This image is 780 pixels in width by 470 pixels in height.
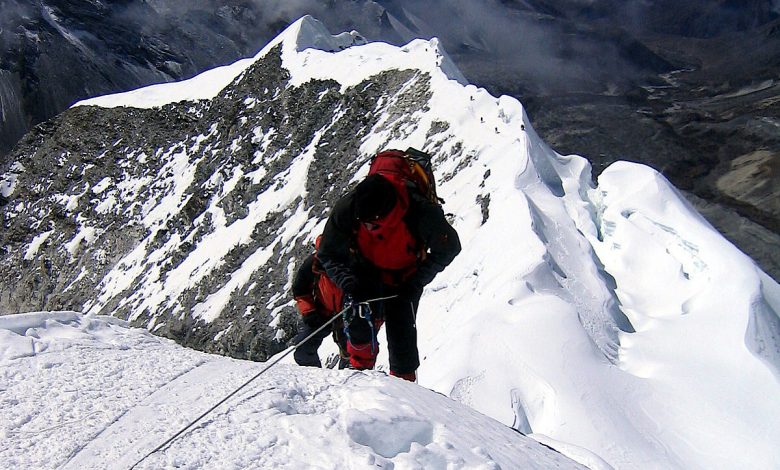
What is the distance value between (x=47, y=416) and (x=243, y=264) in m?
16.4

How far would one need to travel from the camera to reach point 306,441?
145 inches

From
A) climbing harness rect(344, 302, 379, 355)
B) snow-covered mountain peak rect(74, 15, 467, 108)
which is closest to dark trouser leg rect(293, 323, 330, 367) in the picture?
climbing harness rect(344, 302, 379, 355)

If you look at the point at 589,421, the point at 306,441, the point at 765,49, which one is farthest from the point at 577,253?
the point at 765,49

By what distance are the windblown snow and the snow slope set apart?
0.05 feet

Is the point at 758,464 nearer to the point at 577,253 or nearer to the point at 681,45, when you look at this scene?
the point at 577,253

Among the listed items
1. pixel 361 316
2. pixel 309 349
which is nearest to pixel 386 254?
pixel 361 316

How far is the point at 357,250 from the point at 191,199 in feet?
70.7

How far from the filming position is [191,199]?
25.8 metres

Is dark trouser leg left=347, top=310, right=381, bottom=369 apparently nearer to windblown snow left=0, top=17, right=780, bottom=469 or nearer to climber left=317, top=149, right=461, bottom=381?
climber left=317, top=149, right=461, bottom=381

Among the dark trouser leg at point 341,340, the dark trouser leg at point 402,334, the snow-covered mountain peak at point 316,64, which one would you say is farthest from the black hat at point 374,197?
the snow-covered mountain peak at point 316,64

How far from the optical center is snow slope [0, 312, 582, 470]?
143 inches

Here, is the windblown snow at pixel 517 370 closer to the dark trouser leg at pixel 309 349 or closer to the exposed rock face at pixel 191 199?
the dark trouser leg at pixel 309 349

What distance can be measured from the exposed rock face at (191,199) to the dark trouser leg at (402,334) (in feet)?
31.8

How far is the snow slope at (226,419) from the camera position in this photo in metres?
3.63
